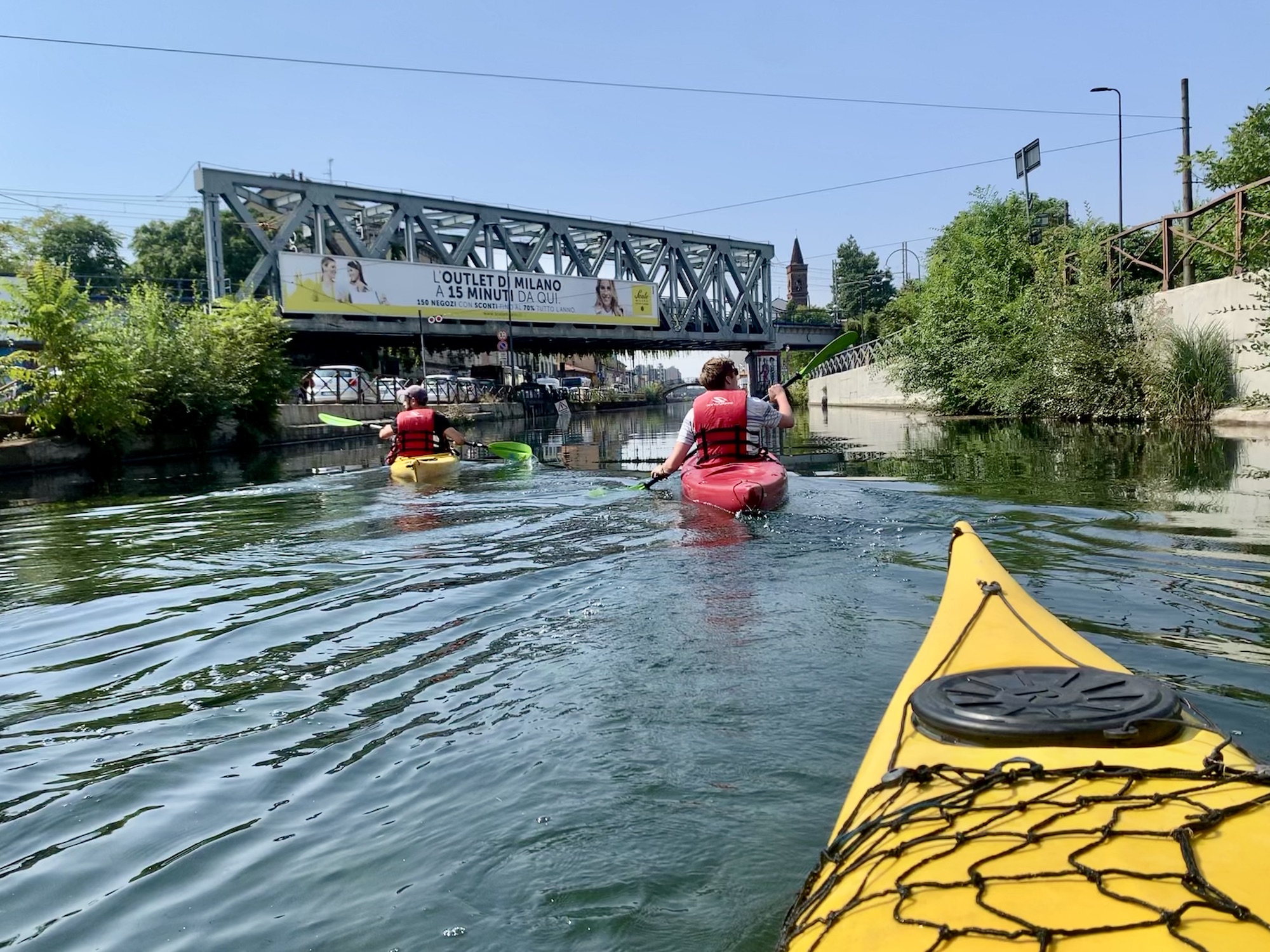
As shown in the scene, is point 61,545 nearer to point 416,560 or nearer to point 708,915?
point 416,560

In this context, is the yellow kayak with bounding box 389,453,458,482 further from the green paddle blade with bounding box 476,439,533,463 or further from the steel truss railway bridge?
the steel truss railway bridge

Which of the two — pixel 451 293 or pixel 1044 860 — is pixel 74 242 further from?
pixel 1044 860

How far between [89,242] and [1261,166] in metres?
55.7

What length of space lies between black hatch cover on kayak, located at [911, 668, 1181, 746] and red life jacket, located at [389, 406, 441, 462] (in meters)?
9.91

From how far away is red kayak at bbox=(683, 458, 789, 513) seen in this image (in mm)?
7316

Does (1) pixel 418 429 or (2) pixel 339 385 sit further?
(2) pixel 339 385

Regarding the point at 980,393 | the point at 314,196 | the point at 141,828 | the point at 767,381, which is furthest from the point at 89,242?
the point at 141,828

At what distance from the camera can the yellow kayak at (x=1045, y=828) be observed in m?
1.32

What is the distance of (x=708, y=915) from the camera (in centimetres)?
210

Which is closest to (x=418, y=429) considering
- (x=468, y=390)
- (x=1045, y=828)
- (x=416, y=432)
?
(x=416, y=432)

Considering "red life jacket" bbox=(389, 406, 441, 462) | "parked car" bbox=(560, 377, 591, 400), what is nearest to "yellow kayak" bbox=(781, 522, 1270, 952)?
"red life jacket" bbox=(389, 406, 441, 462)

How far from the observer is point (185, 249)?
49.4 metres

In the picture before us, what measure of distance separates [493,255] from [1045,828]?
49.0 metres

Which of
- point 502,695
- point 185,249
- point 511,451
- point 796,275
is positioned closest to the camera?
point 502,695
